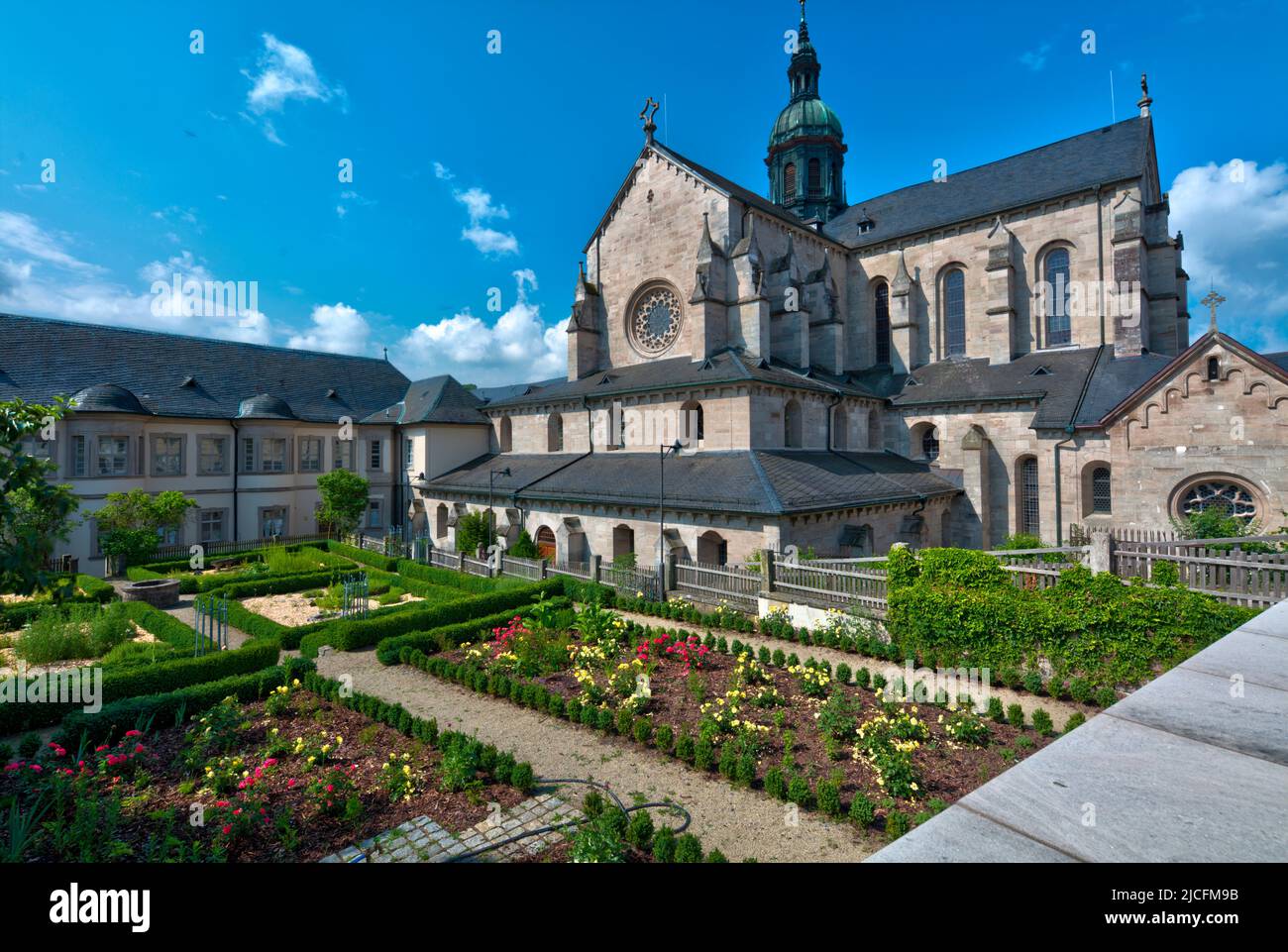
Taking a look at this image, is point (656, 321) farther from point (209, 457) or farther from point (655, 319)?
point (209, 457)

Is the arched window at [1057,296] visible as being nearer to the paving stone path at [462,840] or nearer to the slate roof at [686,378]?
the slate roof at [686,378]

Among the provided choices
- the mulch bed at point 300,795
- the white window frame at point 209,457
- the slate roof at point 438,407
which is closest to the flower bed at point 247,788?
the mulch bed at point 300,795

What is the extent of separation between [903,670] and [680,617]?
6.13 meters

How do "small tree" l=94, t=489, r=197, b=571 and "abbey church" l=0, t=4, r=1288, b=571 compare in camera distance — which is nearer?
"abbey church" l=0, t=4, r=1288, b=571

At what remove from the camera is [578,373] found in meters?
32.9

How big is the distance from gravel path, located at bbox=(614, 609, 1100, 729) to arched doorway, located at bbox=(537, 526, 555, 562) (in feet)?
25.6

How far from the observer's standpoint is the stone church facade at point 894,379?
20469 millimetres

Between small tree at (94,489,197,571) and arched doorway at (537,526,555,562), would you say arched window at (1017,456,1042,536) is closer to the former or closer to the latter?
arched doorway at (537,526,555,562)

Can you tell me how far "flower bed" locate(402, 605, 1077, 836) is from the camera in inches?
316

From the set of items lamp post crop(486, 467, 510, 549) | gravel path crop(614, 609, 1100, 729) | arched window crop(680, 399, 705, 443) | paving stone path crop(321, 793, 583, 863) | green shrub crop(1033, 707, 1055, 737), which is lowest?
paving stone path crop(321, 793, 583, 863)

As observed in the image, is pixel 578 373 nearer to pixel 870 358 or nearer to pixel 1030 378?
pixel 870 358

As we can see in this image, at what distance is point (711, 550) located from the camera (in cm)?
2114

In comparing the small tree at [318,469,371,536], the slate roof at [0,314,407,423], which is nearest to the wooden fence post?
the small tree at [318,469,371,536]
